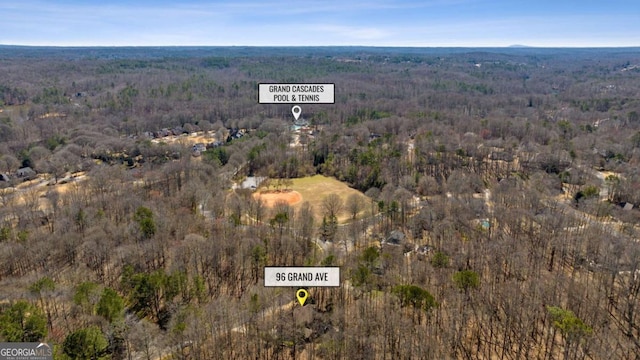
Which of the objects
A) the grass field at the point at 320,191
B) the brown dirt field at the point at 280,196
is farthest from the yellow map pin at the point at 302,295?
the brown dirt field at the point at 280,196

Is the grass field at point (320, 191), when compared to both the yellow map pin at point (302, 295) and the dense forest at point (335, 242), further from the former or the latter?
the yellow map pin at point (302, 295)

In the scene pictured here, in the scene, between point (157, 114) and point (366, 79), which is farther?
point (366, 79)

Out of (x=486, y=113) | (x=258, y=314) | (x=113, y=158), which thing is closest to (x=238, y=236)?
(x=258, y=314)

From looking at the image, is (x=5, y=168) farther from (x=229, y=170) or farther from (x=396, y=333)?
(x=396, y=333)

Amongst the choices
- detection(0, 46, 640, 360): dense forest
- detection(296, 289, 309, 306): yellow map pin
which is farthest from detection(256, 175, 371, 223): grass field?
detection(296, 289, 309, 306): yellow map pin

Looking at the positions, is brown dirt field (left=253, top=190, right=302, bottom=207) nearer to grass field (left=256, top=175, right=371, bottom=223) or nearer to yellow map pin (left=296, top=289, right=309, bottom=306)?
grass field (left=256, top=175, right=371, bottom=223)

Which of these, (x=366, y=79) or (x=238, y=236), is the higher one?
(x=366, y=79)

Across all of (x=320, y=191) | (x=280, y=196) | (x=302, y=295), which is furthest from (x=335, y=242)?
(x=320, y=191)
